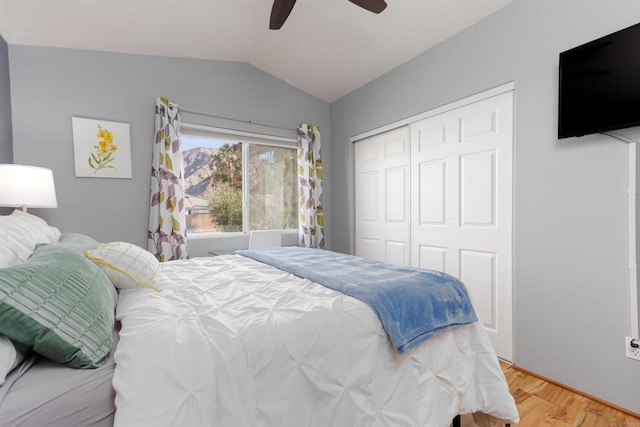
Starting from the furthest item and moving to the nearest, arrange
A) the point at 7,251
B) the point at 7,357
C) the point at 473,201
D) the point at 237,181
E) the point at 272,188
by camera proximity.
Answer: the point at 272,188
the point at 237,181
the point at 473,201
the point at 7,251
the point at 7,357

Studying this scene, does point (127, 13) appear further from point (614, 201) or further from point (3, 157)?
point (614, 201)

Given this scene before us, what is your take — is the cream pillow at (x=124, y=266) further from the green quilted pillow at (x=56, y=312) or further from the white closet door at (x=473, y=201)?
the white closet door at (x=473, y=201)

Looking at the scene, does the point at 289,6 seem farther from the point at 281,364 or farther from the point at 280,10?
the point at 281,364

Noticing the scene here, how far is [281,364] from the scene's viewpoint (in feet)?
3.31

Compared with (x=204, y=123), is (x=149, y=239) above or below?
below

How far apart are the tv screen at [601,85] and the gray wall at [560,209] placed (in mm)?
109

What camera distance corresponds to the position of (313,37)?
9.89 ft

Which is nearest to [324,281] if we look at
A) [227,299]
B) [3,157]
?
[227,299]

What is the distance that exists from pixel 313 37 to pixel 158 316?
2.94m

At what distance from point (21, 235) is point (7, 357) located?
0.78 m

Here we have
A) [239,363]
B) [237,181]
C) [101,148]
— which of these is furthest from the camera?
[237,181]

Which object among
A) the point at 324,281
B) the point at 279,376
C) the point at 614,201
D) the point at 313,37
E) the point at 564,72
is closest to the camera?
the point at 279,376

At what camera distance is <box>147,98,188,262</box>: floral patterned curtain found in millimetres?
3027

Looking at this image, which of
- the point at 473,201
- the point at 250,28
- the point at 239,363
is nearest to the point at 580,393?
the point at 473,201
